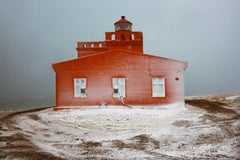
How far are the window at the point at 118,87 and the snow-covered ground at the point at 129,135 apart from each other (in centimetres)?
155

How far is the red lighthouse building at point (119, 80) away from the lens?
20672mm

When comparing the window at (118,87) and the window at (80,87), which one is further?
the window at (80,87)

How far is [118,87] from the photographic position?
20.9m

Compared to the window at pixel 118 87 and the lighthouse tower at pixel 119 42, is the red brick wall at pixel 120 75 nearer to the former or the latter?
the window at pixel 118 87

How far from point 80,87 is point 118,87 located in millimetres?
3436

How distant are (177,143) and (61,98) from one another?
1303cm

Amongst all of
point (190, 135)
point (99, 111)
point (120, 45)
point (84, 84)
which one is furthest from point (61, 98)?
point (190, 135)

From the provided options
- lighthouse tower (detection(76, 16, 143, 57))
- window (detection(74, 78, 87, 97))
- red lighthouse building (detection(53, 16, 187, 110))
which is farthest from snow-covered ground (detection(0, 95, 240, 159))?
lighthouse tower (detection(76, 16, 143, 57))

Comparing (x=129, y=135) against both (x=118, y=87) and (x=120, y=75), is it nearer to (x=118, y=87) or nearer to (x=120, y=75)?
(x=118, y=87)

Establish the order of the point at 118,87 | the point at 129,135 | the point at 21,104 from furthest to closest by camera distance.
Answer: the point at 21,104, the point at 118,87, the point at 129,135

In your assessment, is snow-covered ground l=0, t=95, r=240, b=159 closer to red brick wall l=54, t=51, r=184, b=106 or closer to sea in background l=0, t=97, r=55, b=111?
red brick wall l=54, t=51, r=184, b=106

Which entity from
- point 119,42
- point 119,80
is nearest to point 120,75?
point 119,80

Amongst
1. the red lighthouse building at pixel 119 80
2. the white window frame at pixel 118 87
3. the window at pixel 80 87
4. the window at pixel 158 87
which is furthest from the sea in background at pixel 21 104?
the window at pixel 158 87

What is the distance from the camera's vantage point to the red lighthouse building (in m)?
20.7
